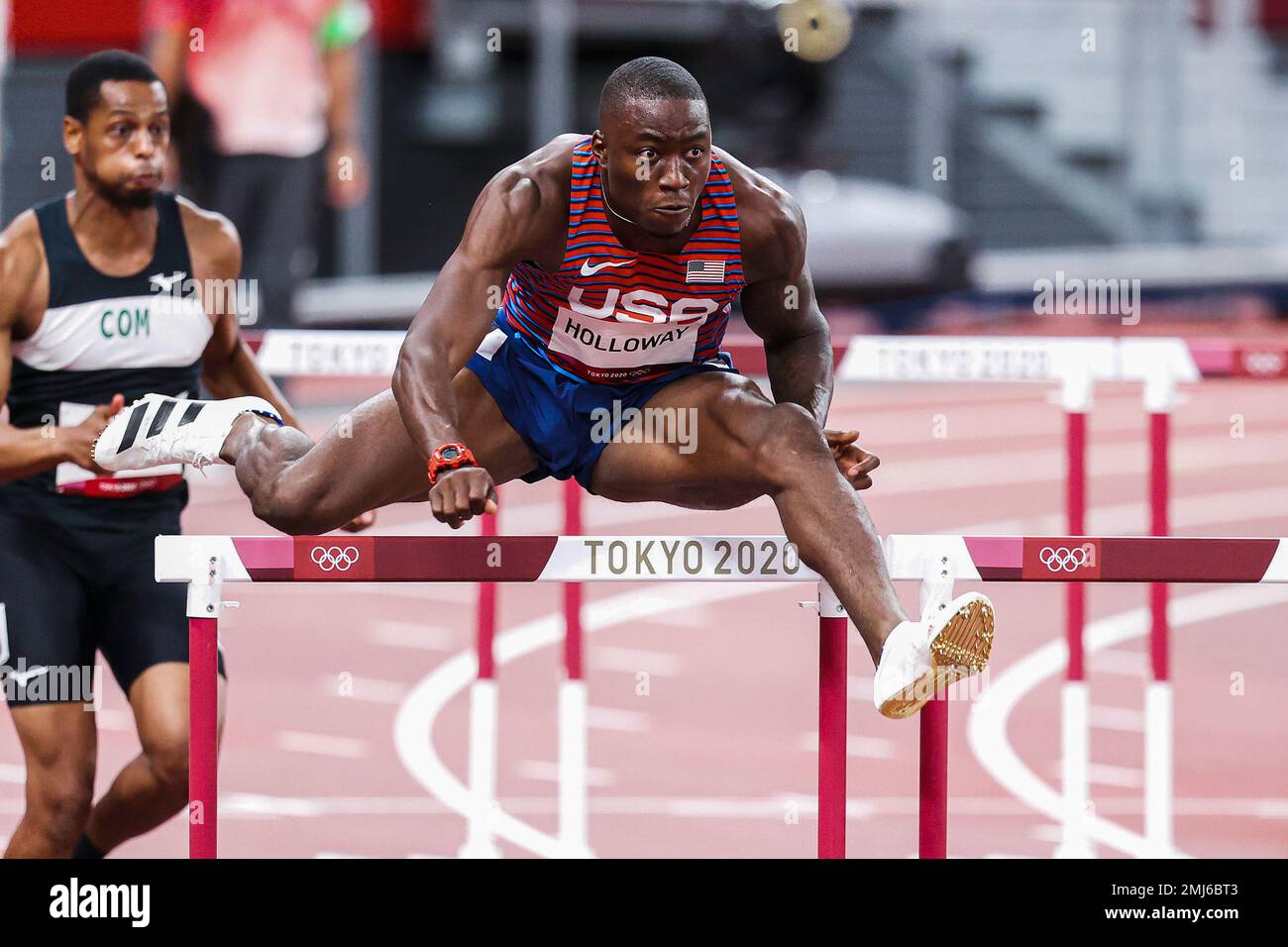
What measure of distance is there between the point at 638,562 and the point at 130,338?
→ 163 cm

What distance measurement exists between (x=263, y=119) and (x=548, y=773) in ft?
21.5

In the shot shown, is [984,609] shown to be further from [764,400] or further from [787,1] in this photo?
[787,1]

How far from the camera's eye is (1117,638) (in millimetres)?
8188

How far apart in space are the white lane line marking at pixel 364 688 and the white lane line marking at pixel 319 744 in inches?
19.8

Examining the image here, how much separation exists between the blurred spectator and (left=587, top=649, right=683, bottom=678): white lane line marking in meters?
4.65

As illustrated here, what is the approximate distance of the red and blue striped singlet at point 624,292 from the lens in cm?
409

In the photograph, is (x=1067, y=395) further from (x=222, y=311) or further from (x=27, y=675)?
(x=27, y=675)

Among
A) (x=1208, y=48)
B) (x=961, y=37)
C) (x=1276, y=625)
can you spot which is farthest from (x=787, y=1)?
(x=1276, y=625)

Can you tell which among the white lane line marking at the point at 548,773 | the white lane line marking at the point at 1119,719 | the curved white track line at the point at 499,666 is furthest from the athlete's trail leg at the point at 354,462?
the white lane line marking at the point at 1119,719

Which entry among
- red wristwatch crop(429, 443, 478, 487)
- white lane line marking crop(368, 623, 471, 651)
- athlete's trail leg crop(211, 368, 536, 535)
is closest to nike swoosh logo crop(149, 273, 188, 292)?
athlete's trail leg crop(211, 368, 536, 535)

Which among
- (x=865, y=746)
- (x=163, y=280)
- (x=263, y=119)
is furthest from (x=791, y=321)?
(x=263, y=119)

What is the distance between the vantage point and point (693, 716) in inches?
278

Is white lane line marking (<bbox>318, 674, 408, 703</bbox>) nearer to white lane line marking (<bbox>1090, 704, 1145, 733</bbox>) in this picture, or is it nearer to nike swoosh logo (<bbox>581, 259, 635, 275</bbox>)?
white lane line marking (<bbox>1090, 704, 1145, 733</bbox>)

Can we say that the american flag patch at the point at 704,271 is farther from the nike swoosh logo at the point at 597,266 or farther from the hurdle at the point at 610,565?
the hurdle at the point at 610,565
